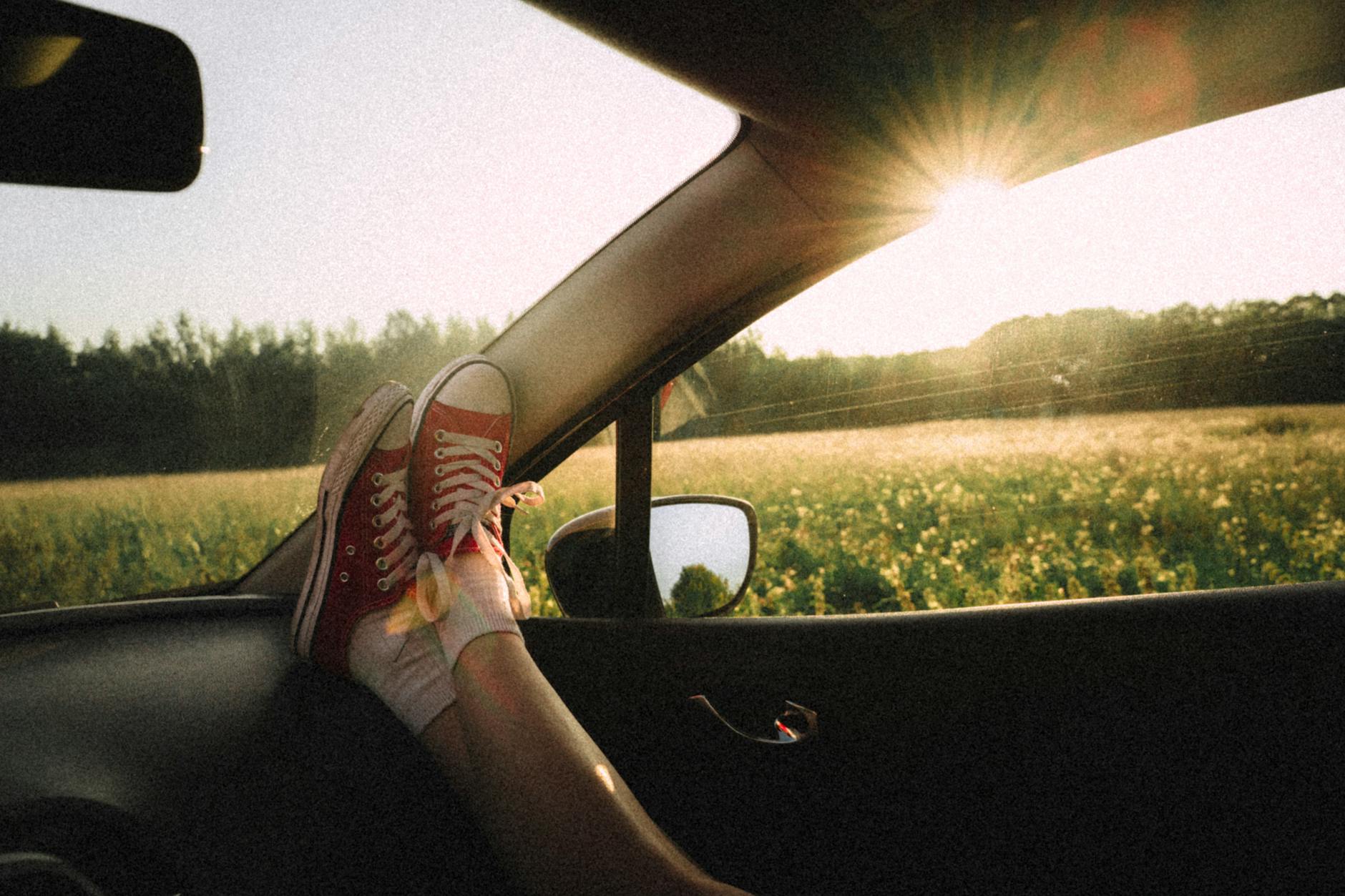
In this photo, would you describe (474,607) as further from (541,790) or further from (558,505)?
(558,505)

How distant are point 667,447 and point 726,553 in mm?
289

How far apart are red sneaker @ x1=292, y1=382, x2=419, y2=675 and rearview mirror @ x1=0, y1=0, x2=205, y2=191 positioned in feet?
2.09

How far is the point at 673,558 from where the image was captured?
6.43ft

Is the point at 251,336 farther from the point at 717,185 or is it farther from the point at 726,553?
the point at 726,553

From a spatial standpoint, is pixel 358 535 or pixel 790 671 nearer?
pixel 358 535

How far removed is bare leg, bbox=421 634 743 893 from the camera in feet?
4.33

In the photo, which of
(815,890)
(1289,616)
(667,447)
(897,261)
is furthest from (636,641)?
(1289,616)

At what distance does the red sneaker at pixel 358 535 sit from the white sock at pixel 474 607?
0.10 metres

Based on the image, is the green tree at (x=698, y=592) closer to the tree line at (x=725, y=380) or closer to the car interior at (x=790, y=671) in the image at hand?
the car interior at (x=790, y=671)

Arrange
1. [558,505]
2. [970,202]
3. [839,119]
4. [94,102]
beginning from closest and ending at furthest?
[94,102] < [839,119] < [970,202] < [558,505]

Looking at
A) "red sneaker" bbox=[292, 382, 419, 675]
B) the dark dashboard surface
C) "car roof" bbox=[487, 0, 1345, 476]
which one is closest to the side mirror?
the dark dashboard surface

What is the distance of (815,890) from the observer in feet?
5.49

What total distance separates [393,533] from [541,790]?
0.55 metres

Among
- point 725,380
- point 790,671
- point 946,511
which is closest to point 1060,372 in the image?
point 946,511
